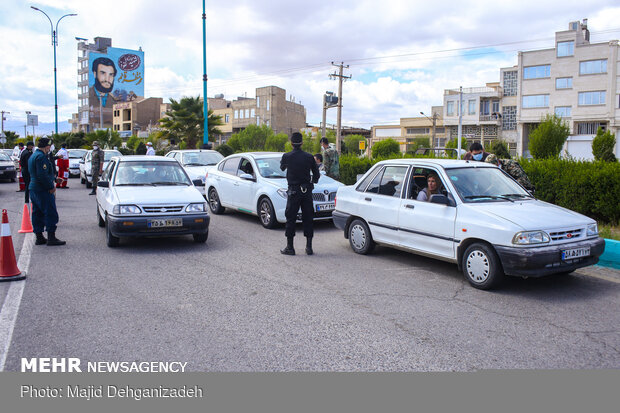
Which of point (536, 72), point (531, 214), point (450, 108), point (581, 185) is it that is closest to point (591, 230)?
point (531, 214)

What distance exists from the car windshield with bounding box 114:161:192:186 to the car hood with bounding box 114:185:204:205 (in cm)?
29

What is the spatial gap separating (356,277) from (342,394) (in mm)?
3394

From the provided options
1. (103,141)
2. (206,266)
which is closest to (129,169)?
(206,266)

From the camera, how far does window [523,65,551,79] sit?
205 feet

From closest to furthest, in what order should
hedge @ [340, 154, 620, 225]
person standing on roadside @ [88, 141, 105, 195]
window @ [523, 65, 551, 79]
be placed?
hedge @ [340, 154, 620, 225] < person standing on roadside @ [88, 141, 105, 195] < window @ [523, 65, 551, 79]

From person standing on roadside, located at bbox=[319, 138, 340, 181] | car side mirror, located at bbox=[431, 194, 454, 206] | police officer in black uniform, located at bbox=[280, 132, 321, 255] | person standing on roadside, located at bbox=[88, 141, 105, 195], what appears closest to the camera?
car side mirror, located at bbox=[431, 194, 454, 206]

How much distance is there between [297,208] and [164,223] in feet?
7.22

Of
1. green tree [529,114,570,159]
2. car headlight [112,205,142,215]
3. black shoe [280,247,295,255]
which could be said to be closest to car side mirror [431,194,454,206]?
black shoe [280,247,295,255]

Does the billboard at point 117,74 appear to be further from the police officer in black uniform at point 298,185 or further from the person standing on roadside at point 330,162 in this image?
the police officer in black uniform at point 298,185

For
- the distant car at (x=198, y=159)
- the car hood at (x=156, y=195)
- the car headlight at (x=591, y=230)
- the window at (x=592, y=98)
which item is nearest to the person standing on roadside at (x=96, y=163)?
the distant car at (x=198, y=159)

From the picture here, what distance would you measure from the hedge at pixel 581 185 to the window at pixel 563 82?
56.2 m

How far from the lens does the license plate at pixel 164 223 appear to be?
8.39 meters

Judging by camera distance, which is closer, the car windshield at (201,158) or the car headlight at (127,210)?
the car headlight at (127,210)

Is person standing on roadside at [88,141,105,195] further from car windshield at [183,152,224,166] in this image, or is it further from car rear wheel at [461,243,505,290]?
car rear wheel at [461,243,505,290]
